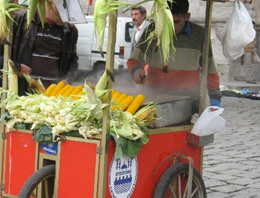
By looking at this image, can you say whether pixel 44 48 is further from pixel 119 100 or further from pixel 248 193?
pixel 248 193

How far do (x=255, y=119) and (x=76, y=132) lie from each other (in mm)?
7616

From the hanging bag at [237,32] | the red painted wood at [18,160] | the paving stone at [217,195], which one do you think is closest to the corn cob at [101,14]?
the red painted wood at [18,160]

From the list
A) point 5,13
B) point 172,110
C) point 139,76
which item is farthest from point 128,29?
point 5,13

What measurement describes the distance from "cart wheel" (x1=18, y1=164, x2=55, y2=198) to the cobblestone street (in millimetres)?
2066

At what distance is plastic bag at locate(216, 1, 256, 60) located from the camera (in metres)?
4.70

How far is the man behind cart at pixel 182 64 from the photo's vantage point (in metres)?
4.95

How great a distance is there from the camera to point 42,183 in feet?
13.5

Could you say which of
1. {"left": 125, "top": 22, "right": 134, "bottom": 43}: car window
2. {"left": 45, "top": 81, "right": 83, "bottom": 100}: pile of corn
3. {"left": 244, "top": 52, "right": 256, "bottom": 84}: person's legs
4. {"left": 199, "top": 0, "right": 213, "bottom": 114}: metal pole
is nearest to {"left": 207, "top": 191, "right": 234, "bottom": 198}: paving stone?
{"left": 199, "top": 0, "right": 213, "bottom": 114}: metal pole

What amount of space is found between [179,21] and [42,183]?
1.87 m

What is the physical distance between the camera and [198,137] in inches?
178

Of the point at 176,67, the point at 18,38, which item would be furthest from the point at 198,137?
the point at 18,38

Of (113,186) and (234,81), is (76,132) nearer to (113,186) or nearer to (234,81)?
(113,186)

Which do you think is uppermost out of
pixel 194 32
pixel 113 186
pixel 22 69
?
pixel 194 32

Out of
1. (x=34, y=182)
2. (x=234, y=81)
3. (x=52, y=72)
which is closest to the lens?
(x=34, y=182)
